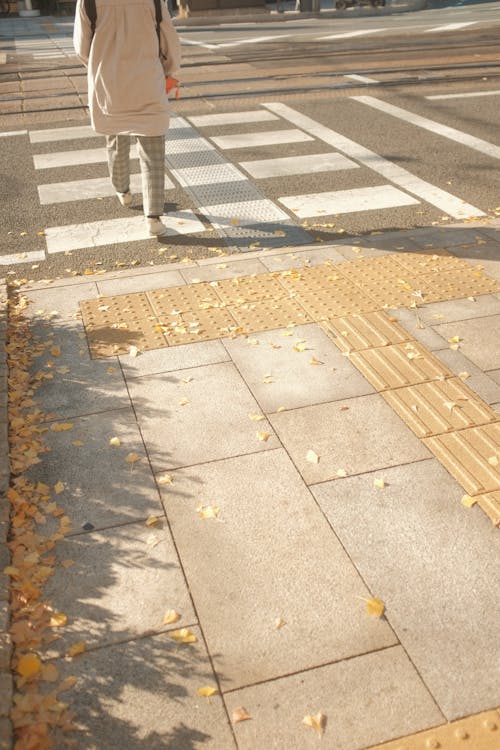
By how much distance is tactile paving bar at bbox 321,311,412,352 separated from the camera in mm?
5145

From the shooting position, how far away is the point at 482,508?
143 inches

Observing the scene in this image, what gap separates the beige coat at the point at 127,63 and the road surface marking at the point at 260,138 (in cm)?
399

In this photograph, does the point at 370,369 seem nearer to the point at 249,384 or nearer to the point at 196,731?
the point at 249,384

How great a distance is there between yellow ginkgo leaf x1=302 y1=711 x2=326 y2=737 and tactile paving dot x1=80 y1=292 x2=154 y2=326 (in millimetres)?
3575

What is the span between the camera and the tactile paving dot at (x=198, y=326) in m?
5.34

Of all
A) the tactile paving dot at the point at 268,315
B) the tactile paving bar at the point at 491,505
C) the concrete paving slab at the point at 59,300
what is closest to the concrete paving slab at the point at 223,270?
the tactile paving dot at the point at 268,315

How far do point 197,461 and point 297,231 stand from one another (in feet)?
12.5

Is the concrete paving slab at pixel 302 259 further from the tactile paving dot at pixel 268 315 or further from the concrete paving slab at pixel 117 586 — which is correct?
the concrete paving slab at pixel 117 586

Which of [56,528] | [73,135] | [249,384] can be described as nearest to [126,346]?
[249,384]

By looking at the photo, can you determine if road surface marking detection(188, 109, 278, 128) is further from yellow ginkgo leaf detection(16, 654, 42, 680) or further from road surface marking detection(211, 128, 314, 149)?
yellow ginkgo leaf detection(16, 654, 42, 680)

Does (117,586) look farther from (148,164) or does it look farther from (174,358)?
(148,164)

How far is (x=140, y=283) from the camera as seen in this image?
6.25 m

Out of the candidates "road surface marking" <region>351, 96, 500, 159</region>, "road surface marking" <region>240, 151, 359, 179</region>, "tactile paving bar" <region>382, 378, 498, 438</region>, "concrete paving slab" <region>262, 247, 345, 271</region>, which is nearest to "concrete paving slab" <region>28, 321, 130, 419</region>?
"tactile paving bar" <region>382, 378, 498, 438</region>

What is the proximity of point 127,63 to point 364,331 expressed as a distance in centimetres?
317
